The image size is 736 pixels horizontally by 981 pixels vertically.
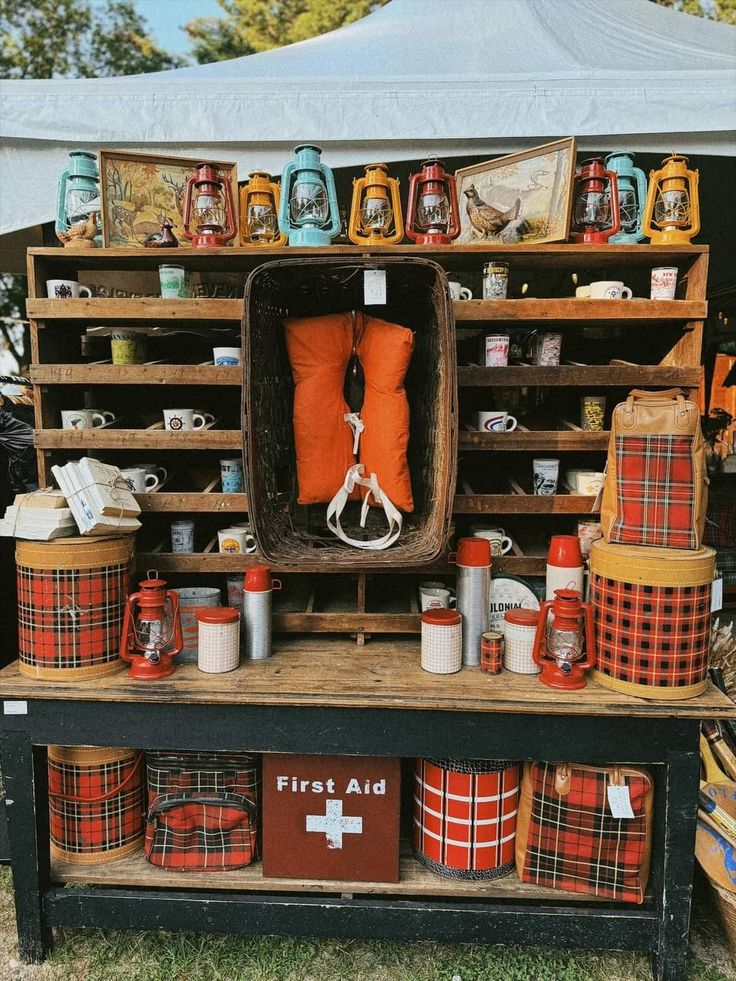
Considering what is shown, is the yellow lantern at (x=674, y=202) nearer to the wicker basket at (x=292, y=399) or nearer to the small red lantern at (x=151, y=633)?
the wicker basket at (x=292, y=399)

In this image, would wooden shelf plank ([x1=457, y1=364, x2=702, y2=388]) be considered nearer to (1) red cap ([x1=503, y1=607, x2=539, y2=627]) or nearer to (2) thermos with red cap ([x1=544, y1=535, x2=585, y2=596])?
(2) thermos with red cap ([x1=544, y1=535, x2=585, y2=596])

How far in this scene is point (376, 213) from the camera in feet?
6.82

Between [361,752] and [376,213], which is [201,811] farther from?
[376,213]

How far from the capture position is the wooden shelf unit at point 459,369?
6.81 ft

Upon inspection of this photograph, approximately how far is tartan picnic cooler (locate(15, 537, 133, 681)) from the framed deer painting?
101cm

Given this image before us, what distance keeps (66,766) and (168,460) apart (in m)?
1.15

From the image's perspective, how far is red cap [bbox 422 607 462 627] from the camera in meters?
1.94

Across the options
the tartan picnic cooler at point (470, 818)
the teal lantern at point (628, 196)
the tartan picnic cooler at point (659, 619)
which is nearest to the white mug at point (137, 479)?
the tartan picnic cooler at point (470, 818)

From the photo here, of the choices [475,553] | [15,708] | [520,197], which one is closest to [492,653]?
[475,553]

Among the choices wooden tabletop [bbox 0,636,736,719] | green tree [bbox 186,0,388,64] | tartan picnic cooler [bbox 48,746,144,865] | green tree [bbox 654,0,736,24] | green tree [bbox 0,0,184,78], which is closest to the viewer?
wooden tabletop [bbox 0,636,736,719]

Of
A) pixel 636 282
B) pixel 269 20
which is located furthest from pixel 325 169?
pixel 269 20

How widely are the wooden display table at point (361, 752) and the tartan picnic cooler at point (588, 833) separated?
0.14 ft

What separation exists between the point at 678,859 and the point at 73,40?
14069 millimetres

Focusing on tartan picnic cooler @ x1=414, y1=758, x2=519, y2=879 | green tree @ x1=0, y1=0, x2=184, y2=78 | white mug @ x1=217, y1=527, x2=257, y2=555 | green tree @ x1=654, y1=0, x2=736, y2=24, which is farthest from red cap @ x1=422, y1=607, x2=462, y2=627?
green tree @ x1=0, y1=0, x2=184, y2=78
